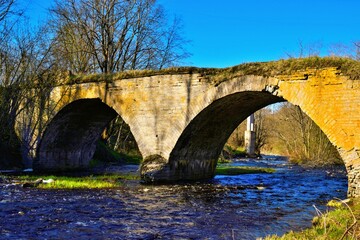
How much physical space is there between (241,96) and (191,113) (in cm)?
163

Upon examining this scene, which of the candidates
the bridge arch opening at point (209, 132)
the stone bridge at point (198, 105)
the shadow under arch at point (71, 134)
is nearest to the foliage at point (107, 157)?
the shadow under arch at point (71, 134)

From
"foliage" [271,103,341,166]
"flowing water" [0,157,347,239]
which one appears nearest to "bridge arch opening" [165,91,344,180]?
"flowing water" [0,157,347,239]

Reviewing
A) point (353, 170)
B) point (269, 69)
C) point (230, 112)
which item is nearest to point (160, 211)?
point (353, 170)

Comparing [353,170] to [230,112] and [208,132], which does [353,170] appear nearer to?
[230,112]

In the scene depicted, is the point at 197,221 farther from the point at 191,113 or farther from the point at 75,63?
the point at 75,63

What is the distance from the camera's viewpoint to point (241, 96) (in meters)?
12.0

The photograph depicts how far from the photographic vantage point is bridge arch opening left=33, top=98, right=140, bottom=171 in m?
17.0

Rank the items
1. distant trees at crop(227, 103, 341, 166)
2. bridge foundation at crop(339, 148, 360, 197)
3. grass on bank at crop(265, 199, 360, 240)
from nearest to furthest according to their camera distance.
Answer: grass on bank at crop(265, 199, 360, 240) → bridge foundation at crop(339, 148, 360, 197) → distant trees at crop(227, 103, 341, 166)

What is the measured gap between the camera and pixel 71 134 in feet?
59.9

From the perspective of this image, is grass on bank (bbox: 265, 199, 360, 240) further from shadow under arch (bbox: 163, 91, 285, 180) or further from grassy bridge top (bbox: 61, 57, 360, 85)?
shadow under arch (bbox: 163, 91, 285, 180)

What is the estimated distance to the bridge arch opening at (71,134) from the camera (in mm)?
16969

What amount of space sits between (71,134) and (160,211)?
435 inches

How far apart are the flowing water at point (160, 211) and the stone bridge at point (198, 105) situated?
1.40 m

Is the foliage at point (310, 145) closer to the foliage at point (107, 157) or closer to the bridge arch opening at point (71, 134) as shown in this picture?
the foliage at point (107, 157)
